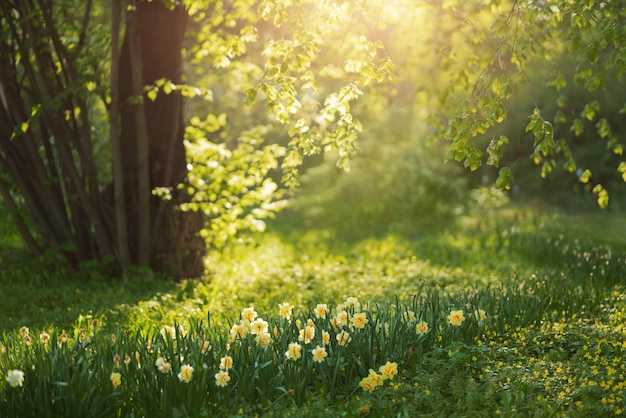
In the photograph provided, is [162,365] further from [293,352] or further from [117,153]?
[117,153]

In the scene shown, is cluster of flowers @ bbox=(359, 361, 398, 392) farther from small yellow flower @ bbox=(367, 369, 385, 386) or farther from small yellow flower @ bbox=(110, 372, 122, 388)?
small yellow flower @ bbox=(110, 372, 122, 388)

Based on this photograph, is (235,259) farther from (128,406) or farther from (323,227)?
(128,406)

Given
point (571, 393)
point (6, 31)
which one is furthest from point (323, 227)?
point (571, 393)

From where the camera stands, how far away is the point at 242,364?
3984 mm

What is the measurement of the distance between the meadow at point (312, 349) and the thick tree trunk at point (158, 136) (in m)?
0.52

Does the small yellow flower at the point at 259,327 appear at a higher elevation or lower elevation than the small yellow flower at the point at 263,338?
higher

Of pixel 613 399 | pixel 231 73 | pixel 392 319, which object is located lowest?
pixel 613 399

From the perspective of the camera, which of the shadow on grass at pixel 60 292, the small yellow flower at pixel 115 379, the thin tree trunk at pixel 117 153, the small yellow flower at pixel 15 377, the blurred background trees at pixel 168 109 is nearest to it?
the small yellow flower at pixel 15 377

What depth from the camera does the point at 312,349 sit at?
4219mm

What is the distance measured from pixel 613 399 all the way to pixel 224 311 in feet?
11.6

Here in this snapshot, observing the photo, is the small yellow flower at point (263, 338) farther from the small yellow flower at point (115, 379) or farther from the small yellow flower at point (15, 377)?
the small yellow flower at point (15, 377)

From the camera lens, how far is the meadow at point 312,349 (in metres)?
3.77

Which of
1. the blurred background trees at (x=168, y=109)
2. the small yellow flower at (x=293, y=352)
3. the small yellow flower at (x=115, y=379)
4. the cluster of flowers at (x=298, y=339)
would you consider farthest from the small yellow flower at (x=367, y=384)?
the blurred background trees at (x=168, y=109)

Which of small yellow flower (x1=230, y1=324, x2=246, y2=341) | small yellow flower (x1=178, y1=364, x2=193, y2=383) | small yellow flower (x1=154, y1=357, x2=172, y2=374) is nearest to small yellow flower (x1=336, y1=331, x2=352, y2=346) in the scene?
small yellow flower (x1=230, y1=324, x2=246, y2=341)
